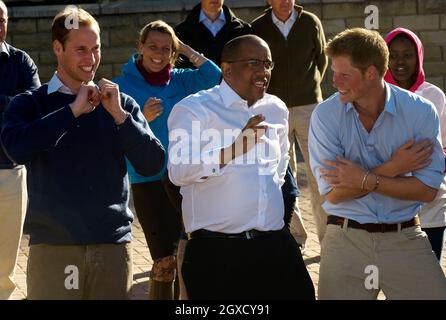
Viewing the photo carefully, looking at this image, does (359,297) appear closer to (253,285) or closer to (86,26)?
(253,285)

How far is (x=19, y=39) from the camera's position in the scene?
606 inches

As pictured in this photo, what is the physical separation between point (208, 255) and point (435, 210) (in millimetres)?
1676

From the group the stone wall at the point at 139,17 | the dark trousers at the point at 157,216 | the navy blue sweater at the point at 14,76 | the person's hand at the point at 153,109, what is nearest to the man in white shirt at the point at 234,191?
the person's hand at the point at 153,109

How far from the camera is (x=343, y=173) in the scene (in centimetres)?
540

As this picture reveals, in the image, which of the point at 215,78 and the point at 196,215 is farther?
the point at 215,78

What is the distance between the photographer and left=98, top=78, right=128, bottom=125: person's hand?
5344 millimetres

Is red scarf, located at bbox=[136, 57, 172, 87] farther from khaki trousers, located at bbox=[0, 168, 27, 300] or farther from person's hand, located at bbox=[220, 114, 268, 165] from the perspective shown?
person's hand, located at bbox=[220, 114, 268, 165]

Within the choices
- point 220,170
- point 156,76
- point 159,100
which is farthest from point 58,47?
point 156,76

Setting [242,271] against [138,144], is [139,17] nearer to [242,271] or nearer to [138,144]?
[138,144]

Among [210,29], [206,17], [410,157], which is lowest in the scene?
[410,157]

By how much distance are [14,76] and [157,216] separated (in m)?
1.24

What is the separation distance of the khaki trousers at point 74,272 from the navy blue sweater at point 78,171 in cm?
5
